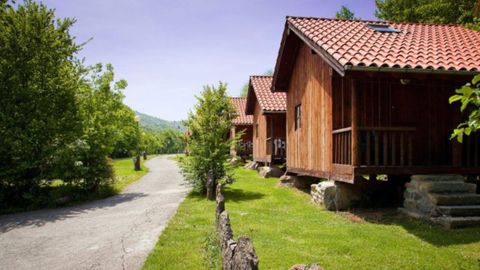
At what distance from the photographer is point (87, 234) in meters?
8.12

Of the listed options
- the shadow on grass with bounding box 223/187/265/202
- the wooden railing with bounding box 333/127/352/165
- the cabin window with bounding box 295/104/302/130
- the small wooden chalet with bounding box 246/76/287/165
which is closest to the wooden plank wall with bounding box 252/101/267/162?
the small wooden chalet with bounding box 246/76/287/165

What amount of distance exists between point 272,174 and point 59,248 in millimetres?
12915

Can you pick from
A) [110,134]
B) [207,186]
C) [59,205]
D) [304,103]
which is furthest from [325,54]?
[59,205]

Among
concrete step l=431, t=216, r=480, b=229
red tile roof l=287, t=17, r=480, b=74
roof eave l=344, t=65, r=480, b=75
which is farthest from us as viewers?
red tile roof l=287, t=17, r=480, b=74

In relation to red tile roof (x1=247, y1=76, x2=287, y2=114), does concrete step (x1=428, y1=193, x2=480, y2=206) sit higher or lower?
lower

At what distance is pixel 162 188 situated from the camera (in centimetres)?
1611

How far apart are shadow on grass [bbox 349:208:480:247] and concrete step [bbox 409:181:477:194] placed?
79 cm

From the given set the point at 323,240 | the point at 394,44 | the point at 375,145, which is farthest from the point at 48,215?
the point at 394,44

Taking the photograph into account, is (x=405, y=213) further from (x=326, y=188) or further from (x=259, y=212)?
(x=259, y=212)

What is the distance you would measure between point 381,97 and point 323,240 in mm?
5622

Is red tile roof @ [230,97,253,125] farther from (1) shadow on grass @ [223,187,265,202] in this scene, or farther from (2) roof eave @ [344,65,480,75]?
(2) roof eave @ [344,65,480,75]

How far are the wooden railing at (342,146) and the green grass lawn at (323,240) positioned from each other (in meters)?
1.48

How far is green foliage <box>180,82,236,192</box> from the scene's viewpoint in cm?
1304

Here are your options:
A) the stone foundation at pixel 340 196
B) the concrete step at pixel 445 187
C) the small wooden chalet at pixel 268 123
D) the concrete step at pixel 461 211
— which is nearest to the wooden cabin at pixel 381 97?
the stone foundation at pixel 340 196
